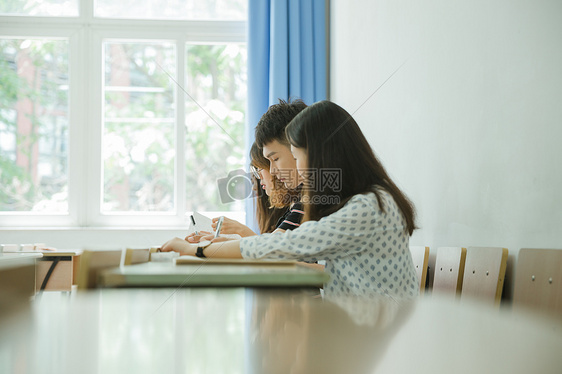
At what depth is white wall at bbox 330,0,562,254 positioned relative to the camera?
1002 mm

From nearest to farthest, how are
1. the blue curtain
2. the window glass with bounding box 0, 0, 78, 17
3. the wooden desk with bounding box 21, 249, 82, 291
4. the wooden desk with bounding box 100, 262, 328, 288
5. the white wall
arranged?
the wooden desk with bounding box 100, 262, 328, 288 → the white wall → the wooden desk with bounding box 21, 249, 82, 291 → the blue curtain → the window glass with bounding box 0, 0, 78, 17

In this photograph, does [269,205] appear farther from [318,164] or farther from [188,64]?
[188,64]

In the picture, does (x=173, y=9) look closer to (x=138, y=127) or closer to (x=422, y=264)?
(x=138, y=127)

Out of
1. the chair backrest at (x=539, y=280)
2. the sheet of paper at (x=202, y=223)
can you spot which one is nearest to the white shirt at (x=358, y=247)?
the chair backrest at (x=539, y=280)

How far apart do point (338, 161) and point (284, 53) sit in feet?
7.25

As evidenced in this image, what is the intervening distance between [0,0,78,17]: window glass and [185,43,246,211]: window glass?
0.76m

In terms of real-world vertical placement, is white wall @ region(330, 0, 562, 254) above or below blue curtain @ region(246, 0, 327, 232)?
below

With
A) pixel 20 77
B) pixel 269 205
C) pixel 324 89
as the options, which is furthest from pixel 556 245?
pixel 20 77

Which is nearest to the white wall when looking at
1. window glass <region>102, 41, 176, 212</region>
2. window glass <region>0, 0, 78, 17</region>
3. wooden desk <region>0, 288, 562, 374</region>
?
wooden desk <region>0, 288, 562, 374</region>

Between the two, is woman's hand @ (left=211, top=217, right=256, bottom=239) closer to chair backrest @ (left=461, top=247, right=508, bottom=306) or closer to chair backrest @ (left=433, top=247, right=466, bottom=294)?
chair backrest @ (left=433, top=247, right=466, bottom=294)

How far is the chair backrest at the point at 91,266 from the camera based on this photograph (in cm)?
53

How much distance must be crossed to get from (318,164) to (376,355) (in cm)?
97

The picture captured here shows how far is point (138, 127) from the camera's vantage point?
3.51 metres

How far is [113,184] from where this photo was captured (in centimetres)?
349
